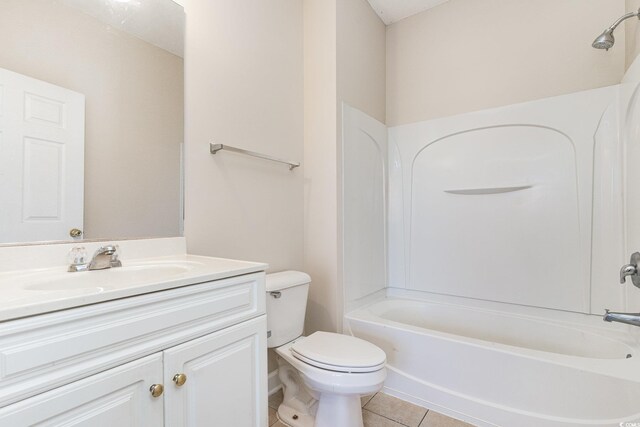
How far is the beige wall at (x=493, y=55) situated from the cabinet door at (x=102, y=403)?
2363 mm

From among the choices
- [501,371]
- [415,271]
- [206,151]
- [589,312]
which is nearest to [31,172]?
[206,151]

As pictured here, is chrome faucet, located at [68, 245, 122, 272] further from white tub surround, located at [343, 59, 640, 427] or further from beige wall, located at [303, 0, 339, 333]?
white tub surround, located at [343, 59, 640, 427]

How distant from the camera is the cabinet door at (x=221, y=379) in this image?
2.73 feet

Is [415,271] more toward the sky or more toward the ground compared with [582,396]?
more toward the sky

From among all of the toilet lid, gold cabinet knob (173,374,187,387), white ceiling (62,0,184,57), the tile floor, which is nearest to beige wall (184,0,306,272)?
white ceiling (62,0,184,57)

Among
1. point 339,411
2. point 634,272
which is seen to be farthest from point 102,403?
point 634,272

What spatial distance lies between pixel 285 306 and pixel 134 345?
2.87 ft

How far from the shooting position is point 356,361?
129cm

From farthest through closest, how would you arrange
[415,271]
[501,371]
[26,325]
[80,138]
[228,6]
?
[415,271], [228,6], [501,371], [80,138], [26,325]

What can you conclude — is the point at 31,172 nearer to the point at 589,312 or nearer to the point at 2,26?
the point at 2,26

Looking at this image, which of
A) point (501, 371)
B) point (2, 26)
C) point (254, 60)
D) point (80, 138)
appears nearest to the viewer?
point (2, 26)

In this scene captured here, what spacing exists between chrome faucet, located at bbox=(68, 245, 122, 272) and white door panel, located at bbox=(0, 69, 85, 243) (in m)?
0.13

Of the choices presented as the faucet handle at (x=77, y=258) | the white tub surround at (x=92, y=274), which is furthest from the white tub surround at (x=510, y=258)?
the faucet handle at (x=77, y=258)

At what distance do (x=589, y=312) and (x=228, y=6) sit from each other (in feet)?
8.68
